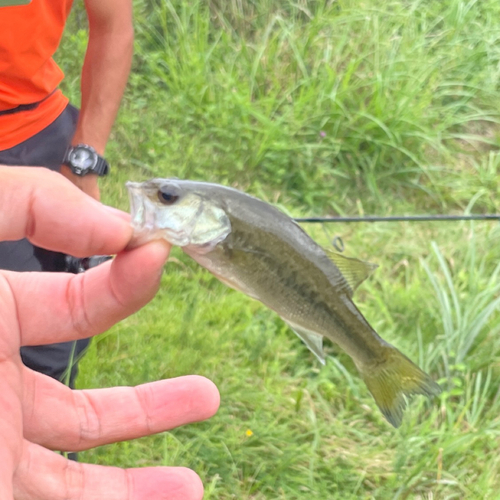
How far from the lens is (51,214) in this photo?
1.06 m

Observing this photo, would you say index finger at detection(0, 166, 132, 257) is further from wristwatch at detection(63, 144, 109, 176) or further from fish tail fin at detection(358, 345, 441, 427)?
wristwatch at detection(63, 144, 109, 176)

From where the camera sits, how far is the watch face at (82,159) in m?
2.35

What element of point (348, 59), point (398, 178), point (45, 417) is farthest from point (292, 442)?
point (348, 59)

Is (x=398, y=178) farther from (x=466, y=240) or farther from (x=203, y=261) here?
(x=203, y=261)

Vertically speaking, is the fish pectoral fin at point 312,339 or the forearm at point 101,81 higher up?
the forearm at point 101,81

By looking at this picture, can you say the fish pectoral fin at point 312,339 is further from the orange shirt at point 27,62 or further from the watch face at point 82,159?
the orange shirt at point 27,62

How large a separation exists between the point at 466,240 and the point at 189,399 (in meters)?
2.60

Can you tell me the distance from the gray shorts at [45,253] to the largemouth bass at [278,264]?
79 centimetres

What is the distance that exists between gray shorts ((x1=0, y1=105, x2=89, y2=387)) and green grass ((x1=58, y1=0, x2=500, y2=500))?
223 millimetres

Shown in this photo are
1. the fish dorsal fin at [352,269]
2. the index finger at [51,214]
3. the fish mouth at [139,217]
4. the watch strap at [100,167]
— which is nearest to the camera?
the index finger at [51,214]

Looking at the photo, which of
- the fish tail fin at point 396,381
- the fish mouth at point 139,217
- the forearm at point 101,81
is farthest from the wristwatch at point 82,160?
the fish tail fin at point 396,381

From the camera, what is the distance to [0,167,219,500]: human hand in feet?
3.52

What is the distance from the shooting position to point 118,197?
3.20 m

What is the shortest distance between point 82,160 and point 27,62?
47cm
